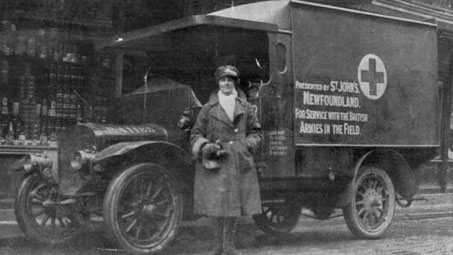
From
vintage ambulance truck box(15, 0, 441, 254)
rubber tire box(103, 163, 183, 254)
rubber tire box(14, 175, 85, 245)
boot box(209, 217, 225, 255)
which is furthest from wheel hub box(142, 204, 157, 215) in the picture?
rubber tire box(14, 175, 85, 245)

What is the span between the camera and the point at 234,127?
6.95 meters

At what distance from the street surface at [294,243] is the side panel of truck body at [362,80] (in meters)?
1.12

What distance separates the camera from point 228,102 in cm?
696

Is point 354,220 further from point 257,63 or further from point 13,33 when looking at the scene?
point 13,33

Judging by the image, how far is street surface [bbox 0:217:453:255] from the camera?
7770 millimetres

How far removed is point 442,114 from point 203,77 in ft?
30.8

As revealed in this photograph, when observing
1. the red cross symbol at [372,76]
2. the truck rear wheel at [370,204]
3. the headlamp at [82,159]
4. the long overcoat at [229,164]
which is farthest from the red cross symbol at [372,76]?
the headlamp at [82,159]

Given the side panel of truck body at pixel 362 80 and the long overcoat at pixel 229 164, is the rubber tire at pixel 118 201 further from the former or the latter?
the side panel of truck body at pixel 362 80

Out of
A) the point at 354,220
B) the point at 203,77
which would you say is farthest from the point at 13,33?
the point at 354,220

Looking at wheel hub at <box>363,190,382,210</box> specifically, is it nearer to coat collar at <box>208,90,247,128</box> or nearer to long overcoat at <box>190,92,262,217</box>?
long overcoat at <box>190,92,262,217</box>

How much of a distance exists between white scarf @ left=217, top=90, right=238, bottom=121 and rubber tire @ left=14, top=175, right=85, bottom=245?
2067 millimetres

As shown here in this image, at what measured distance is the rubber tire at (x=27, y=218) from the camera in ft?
25.4

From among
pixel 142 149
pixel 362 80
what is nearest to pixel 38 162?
pixel 142 149

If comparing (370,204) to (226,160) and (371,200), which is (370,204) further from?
(226,160)
